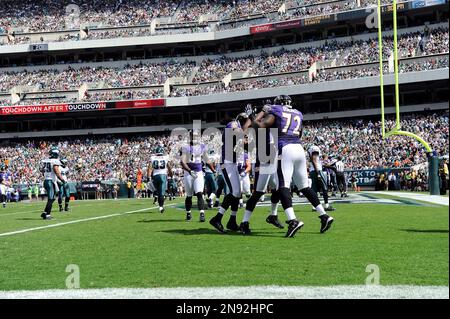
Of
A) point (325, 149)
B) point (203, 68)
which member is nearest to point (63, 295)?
point (325, 149)

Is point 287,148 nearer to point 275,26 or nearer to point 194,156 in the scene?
→ point 194,156

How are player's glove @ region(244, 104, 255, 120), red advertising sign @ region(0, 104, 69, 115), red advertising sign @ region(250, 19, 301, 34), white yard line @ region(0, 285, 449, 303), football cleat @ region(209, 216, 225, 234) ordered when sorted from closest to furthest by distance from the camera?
white yard line @ region(0, 285, 449, 303) < player's glove @ region(244, 104, 255, 120) < football cleat @ region(209, 216, 225, 234) < red advertising sign @ region(250, 19, 301, 34) < red advertising sign @ region(0, 104, 69, 115)

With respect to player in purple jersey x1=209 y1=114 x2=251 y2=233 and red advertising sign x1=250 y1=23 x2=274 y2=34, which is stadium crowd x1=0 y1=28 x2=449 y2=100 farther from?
player in purple jersey x1=209 y1=114 x2=251 y2=233

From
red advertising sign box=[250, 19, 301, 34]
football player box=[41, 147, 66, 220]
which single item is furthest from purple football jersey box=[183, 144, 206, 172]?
red advertising sign box=[250, 19, 301, 34]

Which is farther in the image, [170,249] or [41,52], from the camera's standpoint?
[41,52]

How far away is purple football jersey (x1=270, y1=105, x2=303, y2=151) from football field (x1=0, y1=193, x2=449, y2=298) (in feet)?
4.80

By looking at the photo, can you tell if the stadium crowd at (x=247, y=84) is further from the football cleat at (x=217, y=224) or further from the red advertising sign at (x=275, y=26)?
the football cleat at (x=217, y=224)

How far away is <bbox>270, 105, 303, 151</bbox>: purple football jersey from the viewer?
8406 millimetres

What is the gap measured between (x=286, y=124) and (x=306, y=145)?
106ft

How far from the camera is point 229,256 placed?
264 inches

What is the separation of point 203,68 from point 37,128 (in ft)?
57.4

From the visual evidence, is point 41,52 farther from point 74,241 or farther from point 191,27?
point 74,241

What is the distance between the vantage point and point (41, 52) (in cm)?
5859

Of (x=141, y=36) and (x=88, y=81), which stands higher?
(x=141, y=36)
